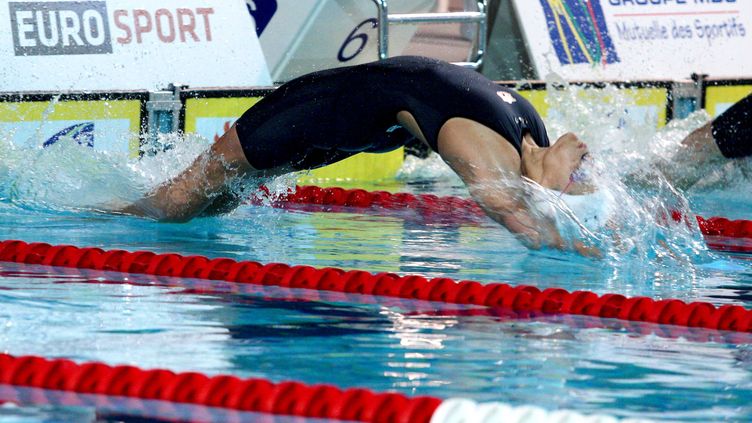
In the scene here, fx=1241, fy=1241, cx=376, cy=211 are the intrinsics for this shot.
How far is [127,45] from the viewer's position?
6.21 m

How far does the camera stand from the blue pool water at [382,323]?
2.45 m

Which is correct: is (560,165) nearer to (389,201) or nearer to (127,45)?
(389,201)

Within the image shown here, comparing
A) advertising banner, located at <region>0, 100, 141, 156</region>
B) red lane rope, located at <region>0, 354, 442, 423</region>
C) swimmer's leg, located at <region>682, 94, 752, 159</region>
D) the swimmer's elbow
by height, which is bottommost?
advertising banner, located at <region>0, 100, 141, 156</region>

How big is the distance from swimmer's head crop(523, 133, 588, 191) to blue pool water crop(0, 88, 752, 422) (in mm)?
301

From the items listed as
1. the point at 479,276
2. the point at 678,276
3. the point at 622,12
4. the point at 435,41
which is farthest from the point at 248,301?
the point at 622,12

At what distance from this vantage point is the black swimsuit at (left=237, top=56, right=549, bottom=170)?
13.1ft

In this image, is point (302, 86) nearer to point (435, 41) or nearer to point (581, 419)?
point (581, 419)

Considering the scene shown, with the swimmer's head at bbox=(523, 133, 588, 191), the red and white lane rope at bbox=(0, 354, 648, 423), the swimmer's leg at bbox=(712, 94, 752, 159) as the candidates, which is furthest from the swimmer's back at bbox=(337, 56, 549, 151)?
the red and white lane rope at bbox=(0, 354, 648, 423)

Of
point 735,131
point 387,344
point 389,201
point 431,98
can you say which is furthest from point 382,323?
point 389,201

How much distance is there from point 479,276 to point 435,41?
450cm

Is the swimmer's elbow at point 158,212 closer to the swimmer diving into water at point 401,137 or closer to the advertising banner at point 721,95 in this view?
the swimmer diving into water at point 401,137

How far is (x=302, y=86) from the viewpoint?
4.34m

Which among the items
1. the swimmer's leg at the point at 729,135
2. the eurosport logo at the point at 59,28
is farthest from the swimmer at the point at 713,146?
the eurosport logo at the point at 59,28

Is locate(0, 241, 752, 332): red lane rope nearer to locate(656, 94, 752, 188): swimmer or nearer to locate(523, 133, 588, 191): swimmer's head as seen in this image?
locate(523, 133, 588, 191): swimmer's head
